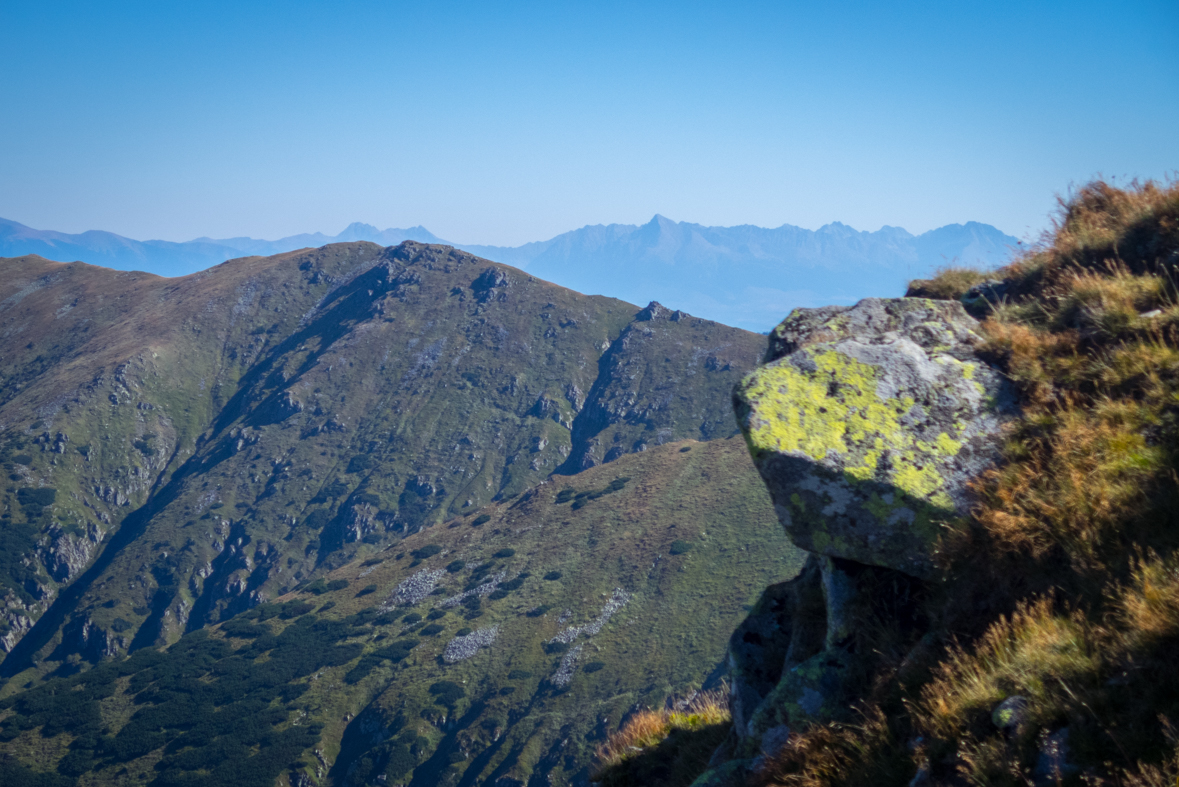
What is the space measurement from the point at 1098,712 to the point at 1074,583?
Result: 152cm

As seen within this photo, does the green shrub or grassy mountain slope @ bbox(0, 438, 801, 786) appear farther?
the green shrub

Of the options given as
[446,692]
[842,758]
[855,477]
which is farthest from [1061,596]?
[446,692]

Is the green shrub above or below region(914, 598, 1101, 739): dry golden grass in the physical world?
below

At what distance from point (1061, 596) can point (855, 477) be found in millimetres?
2206

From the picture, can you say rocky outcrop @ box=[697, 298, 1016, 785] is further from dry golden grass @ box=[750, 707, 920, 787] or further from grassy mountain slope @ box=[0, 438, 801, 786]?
grassy mountain slope @ box=[0, 438, 801, 786]

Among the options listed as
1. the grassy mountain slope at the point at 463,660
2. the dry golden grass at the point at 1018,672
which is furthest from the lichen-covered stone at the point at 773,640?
the grassy mountain slope at the point at 463,660

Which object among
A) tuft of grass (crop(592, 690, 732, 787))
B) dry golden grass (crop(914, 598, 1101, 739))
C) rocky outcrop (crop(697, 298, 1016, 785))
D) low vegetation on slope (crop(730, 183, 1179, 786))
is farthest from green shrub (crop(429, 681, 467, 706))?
dry golden grass (crop(914, 598, 1101, 739))

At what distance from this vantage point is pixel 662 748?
9.86m

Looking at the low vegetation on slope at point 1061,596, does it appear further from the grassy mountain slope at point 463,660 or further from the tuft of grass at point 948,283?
the grassy mountain slope at point 463,660

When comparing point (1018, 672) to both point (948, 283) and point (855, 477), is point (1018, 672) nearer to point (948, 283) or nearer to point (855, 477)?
point (855, 477)

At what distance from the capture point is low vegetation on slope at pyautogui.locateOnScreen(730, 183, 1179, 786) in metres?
4.47

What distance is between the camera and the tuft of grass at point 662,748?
9180mm

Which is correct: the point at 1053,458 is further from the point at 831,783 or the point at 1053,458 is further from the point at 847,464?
the point at 831,783

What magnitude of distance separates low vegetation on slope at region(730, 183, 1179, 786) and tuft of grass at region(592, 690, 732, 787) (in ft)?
9.57
